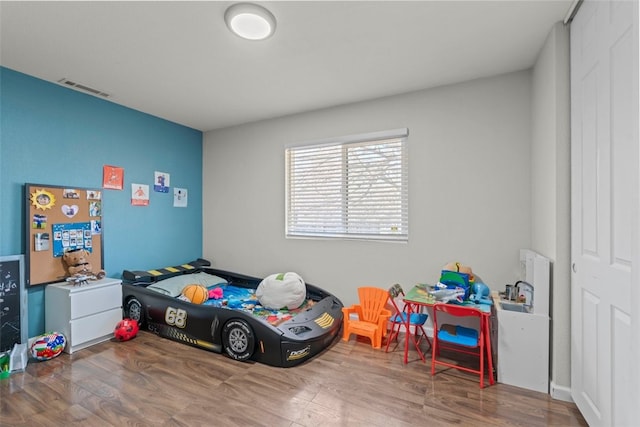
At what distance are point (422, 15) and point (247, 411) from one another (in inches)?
106

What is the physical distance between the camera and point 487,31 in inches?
75.2

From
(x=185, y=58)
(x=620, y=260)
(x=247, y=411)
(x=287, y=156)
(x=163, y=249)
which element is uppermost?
(x=185, y=58)

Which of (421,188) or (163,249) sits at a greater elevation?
(421,188)

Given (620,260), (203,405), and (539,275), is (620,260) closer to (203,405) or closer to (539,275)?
(539,275)

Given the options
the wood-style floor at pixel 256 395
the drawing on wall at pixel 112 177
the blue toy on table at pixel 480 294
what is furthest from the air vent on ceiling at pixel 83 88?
the blue toy on table at pixel 480 294

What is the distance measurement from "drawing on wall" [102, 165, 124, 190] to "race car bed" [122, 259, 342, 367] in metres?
0.97

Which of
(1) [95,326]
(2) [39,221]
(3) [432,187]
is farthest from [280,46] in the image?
(1) [95,326]

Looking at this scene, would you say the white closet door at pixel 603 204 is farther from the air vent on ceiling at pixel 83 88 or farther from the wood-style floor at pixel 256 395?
the air vent on ceiling at pixel 83 88

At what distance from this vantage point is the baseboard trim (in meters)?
1.80

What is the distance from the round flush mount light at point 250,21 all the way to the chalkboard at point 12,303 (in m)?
2.62

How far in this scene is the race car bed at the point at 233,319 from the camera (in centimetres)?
226

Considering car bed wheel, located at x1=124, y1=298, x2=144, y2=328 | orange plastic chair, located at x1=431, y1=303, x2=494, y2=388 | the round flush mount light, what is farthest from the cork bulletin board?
orange plastic chair, located at x1=431, y1=303, x2=494, y2=388

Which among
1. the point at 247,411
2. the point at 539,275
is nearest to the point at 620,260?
the point at 539,275

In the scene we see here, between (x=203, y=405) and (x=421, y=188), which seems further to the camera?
(x=421, y=188)
